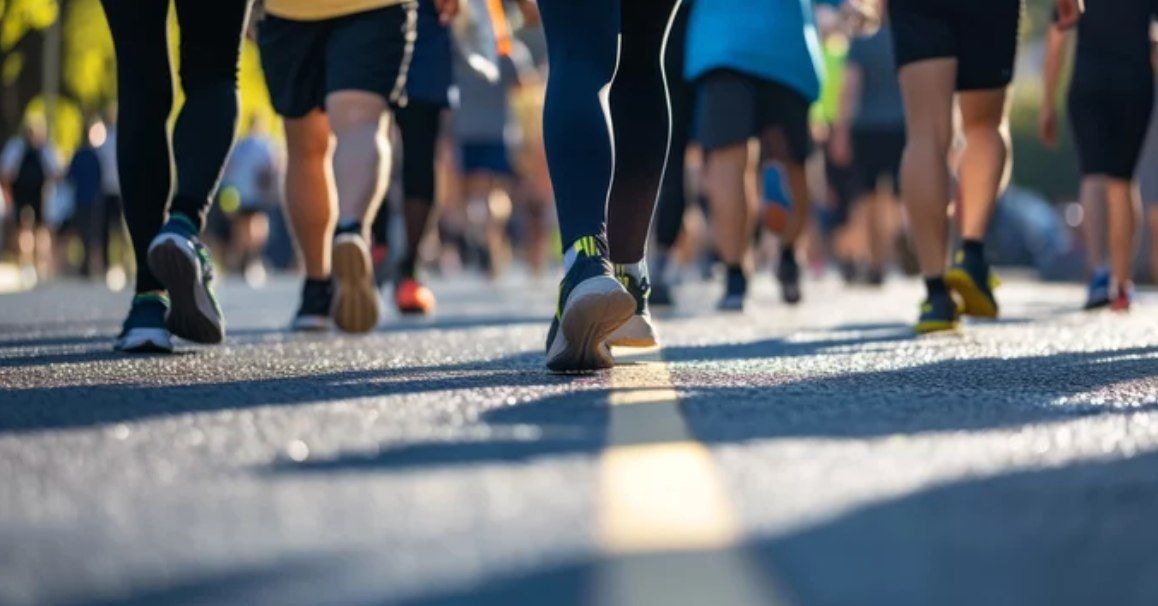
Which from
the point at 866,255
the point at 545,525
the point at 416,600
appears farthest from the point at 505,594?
the point at 866,255

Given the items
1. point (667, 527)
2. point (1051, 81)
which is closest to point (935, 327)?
point (1051, 81)

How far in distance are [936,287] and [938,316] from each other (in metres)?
0.12

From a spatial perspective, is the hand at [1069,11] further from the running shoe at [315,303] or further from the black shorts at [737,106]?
the running shoe at [315,303]

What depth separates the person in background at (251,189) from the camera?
23.7m

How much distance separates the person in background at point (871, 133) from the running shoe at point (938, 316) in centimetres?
633

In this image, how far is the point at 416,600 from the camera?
6.97 ft

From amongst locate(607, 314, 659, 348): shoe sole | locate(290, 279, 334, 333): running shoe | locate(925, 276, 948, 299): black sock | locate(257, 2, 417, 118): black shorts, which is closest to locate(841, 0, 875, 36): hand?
locate(925, 276, 948, 299): black sock

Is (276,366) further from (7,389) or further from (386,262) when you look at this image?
(386,262)

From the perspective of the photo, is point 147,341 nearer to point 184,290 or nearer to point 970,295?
point 184,290

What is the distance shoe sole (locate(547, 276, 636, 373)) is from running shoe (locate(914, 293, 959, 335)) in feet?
9.46

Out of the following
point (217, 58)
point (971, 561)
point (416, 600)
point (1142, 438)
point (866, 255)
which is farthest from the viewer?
point (866, 255)

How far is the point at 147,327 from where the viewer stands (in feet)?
19.7

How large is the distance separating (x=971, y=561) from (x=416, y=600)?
2.30 feet

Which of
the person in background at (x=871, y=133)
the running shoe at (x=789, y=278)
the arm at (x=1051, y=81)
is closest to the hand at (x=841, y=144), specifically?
the person in background at (x=871, y=133)
